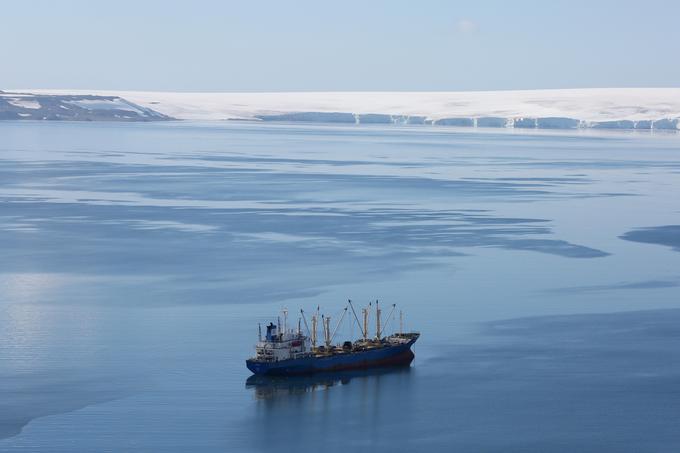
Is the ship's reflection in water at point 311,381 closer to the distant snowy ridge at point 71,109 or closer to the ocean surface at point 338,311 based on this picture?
the ocean surface at point 338,311

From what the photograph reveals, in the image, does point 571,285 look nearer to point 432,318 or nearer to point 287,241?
point 432,318

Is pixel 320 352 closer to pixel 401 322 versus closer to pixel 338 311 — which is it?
pixel 401 322

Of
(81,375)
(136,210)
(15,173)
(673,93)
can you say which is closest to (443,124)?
(673,93)

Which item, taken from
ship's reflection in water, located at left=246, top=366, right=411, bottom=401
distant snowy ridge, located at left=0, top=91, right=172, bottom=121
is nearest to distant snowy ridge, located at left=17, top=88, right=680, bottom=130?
distant snowy ridge, located at left=0, top=91, right=172, bottom=121

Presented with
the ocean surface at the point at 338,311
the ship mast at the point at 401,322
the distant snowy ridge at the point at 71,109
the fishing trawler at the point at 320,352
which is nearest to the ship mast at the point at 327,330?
the fishing trawler at the point at 320,352

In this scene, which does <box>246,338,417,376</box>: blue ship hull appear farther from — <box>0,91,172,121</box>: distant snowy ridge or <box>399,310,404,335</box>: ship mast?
<box>0,91,172,121</box>: distant snowy ridge
